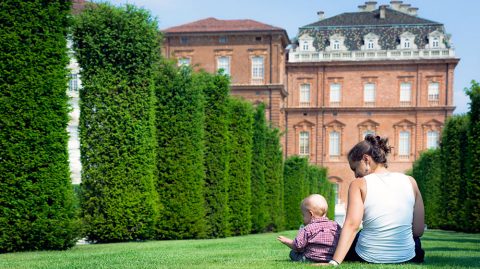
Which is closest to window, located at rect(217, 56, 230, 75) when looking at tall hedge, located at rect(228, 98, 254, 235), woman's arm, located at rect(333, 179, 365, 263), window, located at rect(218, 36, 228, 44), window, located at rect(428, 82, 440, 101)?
window, located at rect(218, 36, 228, 44)

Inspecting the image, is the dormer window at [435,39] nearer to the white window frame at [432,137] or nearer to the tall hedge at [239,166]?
the white window frame at [432,137]

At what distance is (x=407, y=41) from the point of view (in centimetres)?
5600

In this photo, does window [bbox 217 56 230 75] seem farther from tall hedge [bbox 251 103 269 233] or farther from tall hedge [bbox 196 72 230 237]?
tall hedge [bbox 196 72 230 237]

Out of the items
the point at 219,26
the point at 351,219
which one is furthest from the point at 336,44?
the point at 351,219

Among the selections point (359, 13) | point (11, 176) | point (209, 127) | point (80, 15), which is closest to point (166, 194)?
point (209, 127)

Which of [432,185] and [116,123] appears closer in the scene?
[116,123]

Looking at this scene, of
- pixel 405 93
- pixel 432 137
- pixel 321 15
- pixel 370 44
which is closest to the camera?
pixel 432 137

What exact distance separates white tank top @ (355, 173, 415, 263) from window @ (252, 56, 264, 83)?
142 ft

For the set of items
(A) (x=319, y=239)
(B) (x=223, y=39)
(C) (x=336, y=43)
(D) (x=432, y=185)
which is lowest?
(D) (x=432, y=185)

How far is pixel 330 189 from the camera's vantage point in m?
46.9

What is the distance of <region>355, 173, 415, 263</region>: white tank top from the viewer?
579 cm

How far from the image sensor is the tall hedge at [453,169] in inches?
877

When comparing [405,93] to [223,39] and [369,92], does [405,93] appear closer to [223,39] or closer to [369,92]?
A: [369,92]

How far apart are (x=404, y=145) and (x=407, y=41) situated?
856 centimetres
